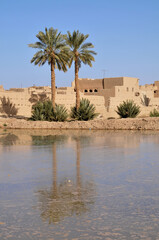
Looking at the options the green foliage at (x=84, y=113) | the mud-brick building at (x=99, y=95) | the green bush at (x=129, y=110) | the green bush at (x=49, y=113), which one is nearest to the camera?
the green bush at (x=49, y=113)

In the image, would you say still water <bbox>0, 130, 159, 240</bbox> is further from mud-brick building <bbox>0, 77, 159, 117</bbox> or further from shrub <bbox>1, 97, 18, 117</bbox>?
mud-brick building <bbox>0, 77, 159, 117</bbox>

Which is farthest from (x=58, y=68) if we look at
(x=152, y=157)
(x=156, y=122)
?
(x=152, y=157)

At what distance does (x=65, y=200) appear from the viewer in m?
6.23

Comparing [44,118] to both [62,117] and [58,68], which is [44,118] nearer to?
[62,117]

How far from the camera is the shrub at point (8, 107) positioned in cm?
3291

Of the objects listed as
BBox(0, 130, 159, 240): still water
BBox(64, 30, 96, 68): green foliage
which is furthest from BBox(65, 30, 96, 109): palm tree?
BBox(0, 130, 159, 240): still water

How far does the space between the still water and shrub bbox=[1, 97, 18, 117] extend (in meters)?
A: 22.3

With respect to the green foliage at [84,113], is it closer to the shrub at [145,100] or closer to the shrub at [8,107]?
the shrub at [8,107]

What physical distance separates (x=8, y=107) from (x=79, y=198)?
27.9 metres

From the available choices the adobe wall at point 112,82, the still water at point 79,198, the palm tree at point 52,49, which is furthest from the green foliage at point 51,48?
the adobe wall at point 112,82

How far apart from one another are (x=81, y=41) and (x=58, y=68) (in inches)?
119

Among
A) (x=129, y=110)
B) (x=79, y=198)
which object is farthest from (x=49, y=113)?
(x=79, y=198)

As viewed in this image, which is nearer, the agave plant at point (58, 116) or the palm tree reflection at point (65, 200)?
the palm tree reflection at point (65, 200)

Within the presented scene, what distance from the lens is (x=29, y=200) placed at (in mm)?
6230
